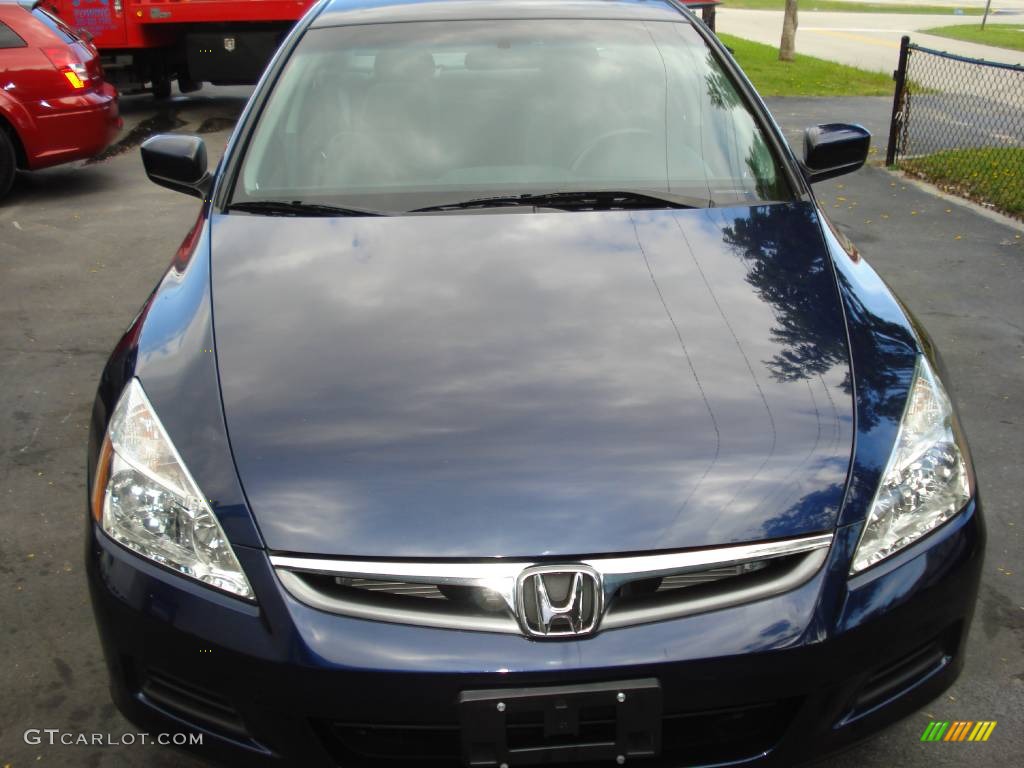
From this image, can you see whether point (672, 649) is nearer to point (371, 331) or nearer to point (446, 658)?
point (446, 658)

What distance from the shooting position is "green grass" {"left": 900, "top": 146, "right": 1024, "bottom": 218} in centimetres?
841

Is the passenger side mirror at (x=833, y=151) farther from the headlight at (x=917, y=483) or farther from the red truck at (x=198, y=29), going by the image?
the red truck at (x=198, y=29)

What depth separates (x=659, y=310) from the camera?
108 inches

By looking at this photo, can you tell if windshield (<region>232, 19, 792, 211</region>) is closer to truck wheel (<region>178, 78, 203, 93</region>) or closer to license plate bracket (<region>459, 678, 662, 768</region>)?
license plate bracket (<region>459, 678, 662, 768</region>)

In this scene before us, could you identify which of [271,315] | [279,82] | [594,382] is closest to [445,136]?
[279,82]

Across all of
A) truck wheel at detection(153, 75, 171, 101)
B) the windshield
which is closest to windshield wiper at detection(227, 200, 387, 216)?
the windshield

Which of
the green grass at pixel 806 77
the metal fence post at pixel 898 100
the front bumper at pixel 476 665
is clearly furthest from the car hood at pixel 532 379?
the green grass at pixel 806 77

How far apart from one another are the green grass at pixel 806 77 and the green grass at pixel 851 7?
19.4 metres

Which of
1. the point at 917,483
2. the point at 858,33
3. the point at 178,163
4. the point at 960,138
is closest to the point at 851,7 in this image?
the point at 858,33

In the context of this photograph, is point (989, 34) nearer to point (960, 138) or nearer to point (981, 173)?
point (960, 138)

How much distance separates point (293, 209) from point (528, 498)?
146 cm

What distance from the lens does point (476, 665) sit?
201 centimetres

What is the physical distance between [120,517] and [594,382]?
99 cm

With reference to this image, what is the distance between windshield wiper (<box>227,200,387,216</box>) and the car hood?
6cm
